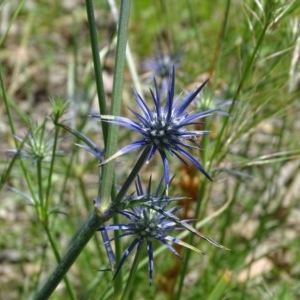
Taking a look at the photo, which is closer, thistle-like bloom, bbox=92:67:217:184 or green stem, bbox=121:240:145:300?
thistle-like bloom, bbox=92:67:217:184

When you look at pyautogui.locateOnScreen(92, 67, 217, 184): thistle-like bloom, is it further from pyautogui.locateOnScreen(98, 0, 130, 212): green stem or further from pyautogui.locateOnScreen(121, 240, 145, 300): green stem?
pyautogui.locateOnScreen(121, 240, 145, 300): green stem

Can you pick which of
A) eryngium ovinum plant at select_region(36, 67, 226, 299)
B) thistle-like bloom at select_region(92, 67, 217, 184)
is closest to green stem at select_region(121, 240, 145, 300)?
eryngium ovinum plant at select_region(36, 67, 226, 299)

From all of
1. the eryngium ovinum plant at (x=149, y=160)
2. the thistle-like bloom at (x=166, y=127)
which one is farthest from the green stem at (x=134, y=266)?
the thistle-like bloom at (x=166, y=127)

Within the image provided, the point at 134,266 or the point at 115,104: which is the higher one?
the point at 115,104

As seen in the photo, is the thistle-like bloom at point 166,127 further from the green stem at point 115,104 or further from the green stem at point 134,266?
the green stem at point 134,266

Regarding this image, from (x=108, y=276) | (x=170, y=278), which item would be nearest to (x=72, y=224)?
(x=170, y=278)

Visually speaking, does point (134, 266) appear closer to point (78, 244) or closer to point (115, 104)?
point (78, 244)

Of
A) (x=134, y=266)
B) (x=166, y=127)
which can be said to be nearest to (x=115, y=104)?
(x=166, y=127)

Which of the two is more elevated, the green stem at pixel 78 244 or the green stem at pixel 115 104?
the green stem at pixel 115 104

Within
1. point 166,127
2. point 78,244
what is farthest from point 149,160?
point 78,244

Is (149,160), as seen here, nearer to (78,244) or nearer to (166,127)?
(166,127)

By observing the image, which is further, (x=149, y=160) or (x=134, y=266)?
(x=134, y=266)
